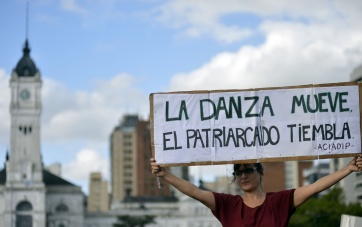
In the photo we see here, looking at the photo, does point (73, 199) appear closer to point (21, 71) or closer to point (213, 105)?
point (21, 71)

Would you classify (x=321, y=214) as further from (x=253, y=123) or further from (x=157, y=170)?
(x=157, y=170)

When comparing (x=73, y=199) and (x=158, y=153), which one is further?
(x=73, y=199)

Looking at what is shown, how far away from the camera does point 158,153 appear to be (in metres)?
11.5

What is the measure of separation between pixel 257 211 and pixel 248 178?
35 cm

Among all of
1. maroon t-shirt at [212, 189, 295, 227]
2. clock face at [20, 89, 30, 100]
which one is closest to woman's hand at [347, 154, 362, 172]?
maroon t-shirt at [212, 189, 295, 227]

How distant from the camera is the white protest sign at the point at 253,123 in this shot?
1145cm

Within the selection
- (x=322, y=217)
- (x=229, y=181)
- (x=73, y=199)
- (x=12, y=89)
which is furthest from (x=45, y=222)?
(x=229, y=181)

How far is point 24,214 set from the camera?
16800 cm

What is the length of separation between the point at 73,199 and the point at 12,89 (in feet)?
58.0

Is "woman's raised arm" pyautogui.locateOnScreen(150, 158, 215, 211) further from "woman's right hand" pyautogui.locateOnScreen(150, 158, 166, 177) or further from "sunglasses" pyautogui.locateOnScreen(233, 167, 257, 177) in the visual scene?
"sunglasses" pyautogui.locateOnScreen(233, 167, 257, 177)

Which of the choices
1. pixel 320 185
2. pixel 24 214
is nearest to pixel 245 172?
pixel 320 185

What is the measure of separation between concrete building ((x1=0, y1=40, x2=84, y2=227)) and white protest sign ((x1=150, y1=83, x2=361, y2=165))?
154017mm

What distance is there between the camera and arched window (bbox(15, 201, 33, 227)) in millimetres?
167375

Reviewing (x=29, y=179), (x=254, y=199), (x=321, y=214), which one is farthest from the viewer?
(x=29, y=179)
